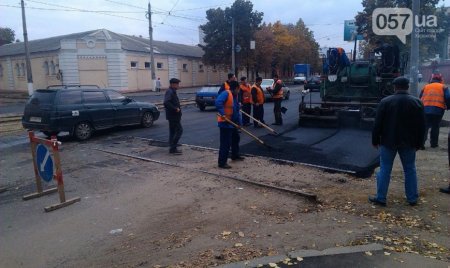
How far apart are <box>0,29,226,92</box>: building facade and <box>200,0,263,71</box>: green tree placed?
5024mm

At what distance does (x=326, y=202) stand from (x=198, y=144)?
18.3 feet

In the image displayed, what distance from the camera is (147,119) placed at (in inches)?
566

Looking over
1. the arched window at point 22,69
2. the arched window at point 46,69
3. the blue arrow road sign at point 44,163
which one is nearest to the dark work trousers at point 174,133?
the blue arrow road sign at point 44,163

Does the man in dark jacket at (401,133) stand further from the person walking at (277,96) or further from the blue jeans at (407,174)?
the person walking at (277,96)

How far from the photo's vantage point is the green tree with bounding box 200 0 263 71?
46219mm

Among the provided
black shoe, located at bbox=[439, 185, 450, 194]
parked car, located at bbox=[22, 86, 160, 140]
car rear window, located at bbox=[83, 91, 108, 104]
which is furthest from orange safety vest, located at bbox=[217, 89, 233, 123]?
car rear window, located at bbox=[83, 91, 108, 104]

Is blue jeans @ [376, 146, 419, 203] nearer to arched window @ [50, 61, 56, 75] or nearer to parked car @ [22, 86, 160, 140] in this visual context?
parked car @ [22, 86, 160, 140]

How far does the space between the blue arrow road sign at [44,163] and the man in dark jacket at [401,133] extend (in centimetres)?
495

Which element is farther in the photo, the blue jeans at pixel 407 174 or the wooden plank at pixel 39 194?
the wooden plank at pixel 39 194

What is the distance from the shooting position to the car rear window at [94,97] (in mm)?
12297

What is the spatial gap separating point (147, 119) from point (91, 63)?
27.2 metres

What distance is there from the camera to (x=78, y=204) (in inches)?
242

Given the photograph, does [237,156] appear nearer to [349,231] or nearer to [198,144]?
[198,144]

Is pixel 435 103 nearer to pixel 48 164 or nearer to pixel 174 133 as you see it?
pixel 174 133
